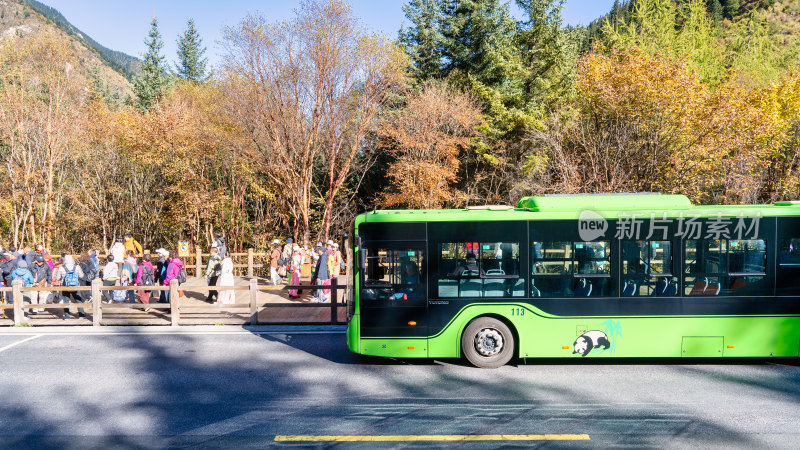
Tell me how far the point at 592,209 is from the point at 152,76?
4984 cm

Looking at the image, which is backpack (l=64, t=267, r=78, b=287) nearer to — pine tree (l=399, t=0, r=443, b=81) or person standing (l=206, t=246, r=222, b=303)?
person standing (l=206, t=246, r=222, b=303)

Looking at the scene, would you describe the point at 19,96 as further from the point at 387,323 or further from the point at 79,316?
the point at 387,323

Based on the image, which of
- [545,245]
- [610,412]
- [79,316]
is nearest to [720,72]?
[545,245]

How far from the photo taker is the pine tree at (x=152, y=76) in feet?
155

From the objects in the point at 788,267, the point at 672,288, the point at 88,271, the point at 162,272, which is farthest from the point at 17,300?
the point at 788,267

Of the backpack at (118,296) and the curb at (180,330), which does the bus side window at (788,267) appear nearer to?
the curb at (180,330)

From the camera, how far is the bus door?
9.14m

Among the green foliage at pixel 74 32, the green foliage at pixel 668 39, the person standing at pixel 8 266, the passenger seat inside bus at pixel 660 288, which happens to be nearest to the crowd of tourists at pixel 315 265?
the passenger seat inside bus at pixel 660 288

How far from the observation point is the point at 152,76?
160ft

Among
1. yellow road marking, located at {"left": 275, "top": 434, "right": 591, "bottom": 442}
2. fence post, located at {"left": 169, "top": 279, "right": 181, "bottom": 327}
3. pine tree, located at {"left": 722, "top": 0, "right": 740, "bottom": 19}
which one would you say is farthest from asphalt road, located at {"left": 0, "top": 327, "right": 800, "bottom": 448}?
pine tree, located at {"left": 722, "top": 0, "right": 740, "bottom": 19}

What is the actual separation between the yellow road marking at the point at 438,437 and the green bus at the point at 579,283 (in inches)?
111

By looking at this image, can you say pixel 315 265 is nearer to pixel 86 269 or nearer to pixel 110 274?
pixel 110 274

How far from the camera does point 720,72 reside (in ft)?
117

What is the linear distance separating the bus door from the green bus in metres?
0.02
